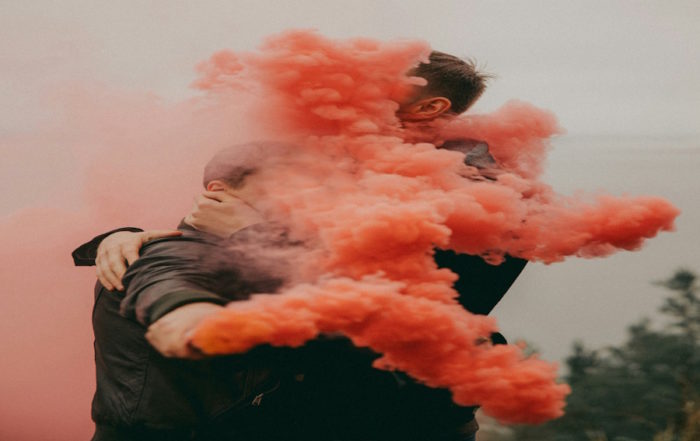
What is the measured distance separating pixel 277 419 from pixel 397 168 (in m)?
0.58

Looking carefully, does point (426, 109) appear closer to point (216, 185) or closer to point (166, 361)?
point (216, 185)

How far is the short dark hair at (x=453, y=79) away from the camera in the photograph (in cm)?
150

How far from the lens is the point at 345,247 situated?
105cm

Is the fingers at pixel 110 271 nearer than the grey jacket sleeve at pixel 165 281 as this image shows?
No

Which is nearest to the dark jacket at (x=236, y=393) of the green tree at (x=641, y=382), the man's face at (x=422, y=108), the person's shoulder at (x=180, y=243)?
the person's shoulder at (x=180, y=243)

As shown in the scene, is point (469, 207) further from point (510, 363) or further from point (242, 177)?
point (242, 177)

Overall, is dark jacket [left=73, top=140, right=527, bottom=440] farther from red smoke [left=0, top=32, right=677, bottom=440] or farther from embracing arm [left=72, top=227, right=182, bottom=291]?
red smoke [left=0, top=32, right=677, bottom=440]

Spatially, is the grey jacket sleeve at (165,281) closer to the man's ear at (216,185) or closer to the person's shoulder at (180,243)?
the person's shoulder at (180,243)

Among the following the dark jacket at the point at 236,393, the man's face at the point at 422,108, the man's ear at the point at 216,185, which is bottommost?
the dark jacket at the point at 236,393

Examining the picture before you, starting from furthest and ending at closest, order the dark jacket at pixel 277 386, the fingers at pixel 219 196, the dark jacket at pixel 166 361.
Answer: the fingers at pixel 219 196, the dark jacket at pixel 277 386, the dark jacket at pixel 166 361

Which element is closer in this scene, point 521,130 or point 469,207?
point 469,207

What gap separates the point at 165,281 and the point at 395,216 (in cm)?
37

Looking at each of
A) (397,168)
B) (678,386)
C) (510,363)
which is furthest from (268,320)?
(678,386)

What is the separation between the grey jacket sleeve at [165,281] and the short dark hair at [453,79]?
62 centimetres
